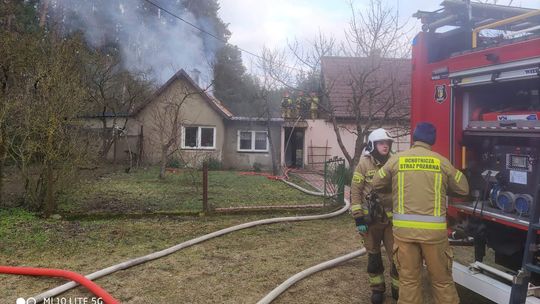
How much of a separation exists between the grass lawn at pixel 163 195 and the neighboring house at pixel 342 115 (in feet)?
8.08

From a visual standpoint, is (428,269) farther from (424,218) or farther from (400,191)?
(400,191)

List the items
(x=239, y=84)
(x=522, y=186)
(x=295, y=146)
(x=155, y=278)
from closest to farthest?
1. (x=522, y=186)
2. (x=155, y=278)
3. (x=295, y=146)
4. (x=239, y=84)

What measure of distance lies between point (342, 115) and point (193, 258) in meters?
14.5

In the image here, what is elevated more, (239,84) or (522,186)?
(239,84)

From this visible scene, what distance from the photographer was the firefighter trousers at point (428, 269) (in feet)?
10.3

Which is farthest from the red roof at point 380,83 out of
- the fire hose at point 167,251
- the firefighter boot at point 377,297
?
the firefighter boot at point 377,297

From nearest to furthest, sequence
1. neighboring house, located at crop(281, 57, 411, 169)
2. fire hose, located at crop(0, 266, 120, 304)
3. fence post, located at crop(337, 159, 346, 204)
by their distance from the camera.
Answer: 1. fire hose, located at crop(0, 266, 120, 304)
2. neighboring house, located at crop(281, 57, 411, 169)
3. fence post, located at crop(337, 159, 346, 204)

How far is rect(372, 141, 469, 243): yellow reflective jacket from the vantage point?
124 inches

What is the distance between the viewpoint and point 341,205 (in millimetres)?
8258

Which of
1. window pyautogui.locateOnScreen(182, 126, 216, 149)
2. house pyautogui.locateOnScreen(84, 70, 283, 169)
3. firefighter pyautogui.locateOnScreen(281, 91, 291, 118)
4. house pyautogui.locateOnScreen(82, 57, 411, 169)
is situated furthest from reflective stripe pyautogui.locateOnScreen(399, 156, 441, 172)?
window pyautogui.locateOnScreen(182, 126, 216, 149)

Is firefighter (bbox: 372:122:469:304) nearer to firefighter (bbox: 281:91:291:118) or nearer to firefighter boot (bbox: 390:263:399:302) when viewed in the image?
firefighter boot (bbox: 390:263:399:302)

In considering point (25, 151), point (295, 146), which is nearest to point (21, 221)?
point (25, 151)

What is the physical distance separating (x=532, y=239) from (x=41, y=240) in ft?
18.3

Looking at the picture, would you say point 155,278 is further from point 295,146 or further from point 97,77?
point 295,146
